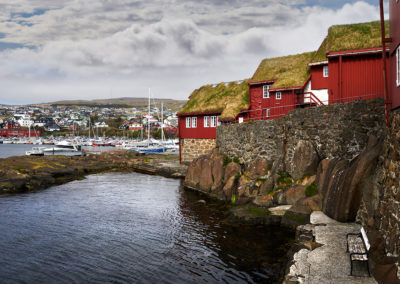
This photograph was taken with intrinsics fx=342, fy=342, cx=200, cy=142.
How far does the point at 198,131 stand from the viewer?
45.4 m

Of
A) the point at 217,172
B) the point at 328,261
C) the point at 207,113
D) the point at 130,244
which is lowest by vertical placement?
the point at 130,244

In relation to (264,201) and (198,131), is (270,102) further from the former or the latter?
(264,201)

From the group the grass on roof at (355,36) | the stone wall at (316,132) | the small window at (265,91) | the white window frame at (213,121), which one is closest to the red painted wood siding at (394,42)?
the stone wall at (316,132)

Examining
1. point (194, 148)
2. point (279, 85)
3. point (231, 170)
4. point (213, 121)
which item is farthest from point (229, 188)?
point (194, 148)

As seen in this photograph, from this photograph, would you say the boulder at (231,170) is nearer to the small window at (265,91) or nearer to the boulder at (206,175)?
the boulder at (206,175)

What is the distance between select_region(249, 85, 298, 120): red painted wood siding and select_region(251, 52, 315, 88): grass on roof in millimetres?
1028

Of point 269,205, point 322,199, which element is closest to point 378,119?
point 322,199

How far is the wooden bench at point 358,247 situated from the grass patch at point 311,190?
635cm

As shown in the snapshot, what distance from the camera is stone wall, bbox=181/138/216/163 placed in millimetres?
44812

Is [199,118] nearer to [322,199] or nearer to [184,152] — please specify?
[184,152]

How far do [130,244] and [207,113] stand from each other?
28.3m

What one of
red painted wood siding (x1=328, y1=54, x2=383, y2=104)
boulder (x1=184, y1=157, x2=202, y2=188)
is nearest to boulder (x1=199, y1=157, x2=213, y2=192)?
boulder (x1=184, y1=157, x2=202, y2=188)

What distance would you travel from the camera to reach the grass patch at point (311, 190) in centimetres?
1942

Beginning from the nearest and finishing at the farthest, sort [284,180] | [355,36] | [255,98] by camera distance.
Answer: [284,180] < [355,36] < [255,98]
